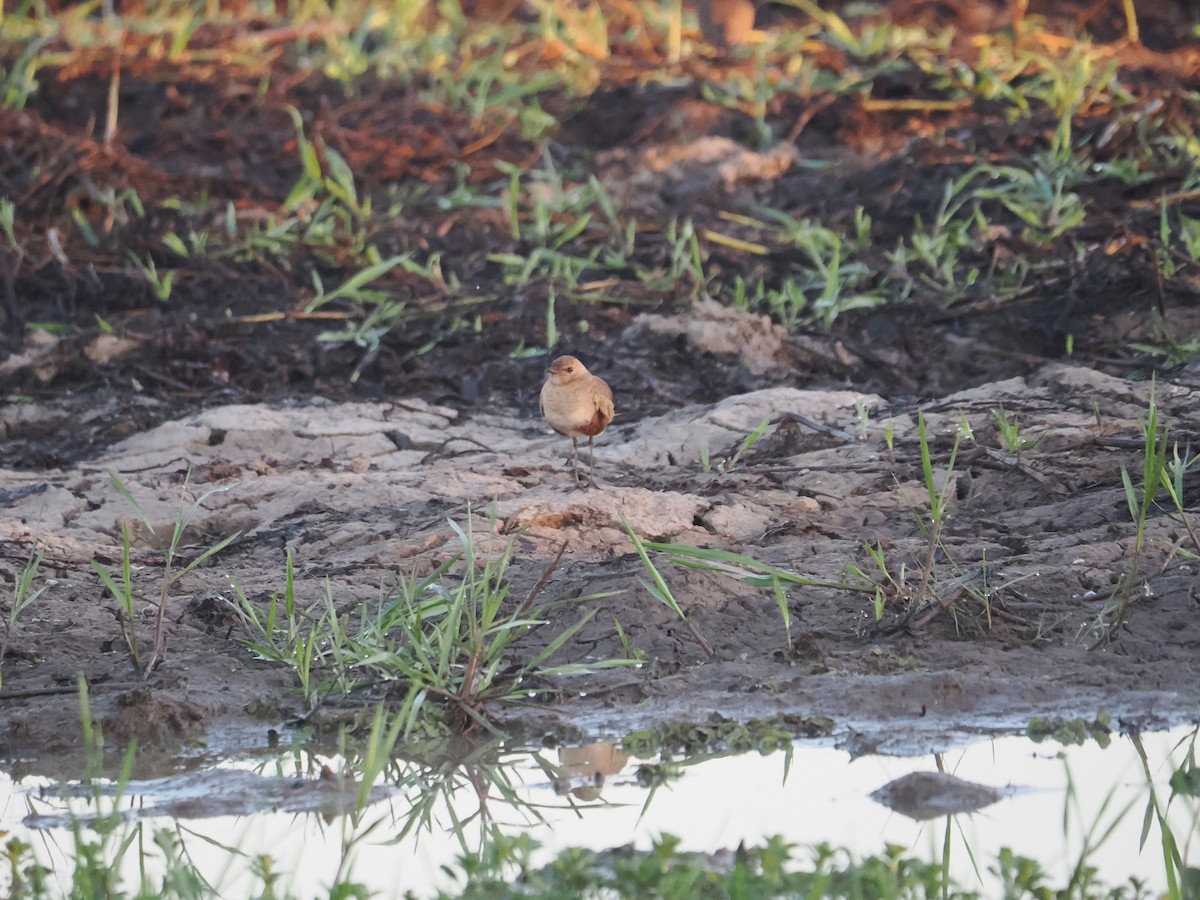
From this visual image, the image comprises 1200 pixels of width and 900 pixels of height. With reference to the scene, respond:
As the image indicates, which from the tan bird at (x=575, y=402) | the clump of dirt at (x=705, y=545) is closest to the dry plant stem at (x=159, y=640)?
the clump of dirt at (x=705, y=545)

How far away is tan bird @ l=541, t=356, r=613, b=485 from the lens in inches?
190

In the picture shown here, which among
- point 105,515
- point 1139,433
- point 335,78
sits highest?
point 335,78

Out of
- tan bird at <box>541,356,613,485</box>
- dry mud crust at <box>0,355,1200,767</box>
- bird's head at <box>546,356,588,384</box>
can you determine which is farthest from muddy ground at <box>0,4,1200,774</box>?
bird's head at <box>546,356,588,384</box>

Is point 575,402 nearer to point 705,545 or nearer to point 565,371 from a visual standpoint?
point 565,371

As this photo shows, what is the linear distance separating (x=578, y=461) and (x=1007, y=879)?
2963 millimetres

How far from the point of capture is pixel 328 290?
729 centimetres

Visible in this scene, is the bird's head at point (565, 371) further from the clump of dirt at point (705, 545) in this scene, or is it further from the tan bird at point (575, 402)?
the clump of dirt at point (705, 545)

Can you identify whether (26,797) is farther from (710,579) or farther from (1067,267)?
(1067,267)

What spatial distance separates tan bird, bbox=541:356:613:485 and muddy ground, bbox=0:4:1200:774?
8.2 inches

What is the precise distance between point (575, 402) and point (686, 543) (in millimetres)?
679

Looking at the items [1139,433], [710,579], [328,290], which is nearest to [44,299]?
[328,290]

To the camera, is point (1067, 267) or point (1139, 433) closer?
point (1139, 433)

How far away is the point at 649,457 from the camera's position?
5.38m

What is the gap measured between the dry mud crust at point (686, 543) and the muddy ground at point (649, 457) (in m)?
0.01
